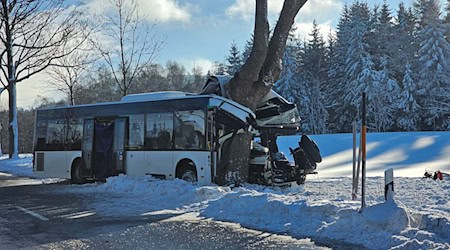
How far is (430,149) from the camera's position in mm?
31625

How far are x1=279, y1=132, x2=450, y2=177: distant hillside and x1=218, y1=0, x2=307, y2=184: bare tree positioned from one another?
8.11m

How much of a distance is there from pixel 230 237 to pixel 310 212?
1903 mm

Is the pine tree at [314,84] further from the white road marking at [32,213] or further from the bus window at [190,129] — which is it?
the white road marking at [32,213]

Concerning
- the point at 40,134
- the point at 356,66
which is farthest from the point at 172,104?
the point at 356,66

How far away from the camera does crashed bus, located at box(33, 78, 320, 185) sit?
571 inches

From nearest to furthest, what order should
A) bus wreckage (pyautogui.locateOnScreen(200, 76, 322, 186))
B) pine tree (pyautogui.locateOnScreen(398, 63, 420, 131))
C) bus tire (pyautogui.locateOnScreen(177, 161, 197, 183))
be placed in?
bus tire (pyautogui.locateOnScreen(177, 161, 197, 183)) → bus wreckage (pyautogui.locateOnScreen(200, 76, 322, 186)) → pine tree (pyautogui.locateOnScreen(398, 63, 420, 131))

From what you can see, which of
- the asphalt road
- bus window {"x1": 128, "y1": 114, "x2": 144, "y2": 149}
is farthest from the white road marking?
bus window {"x1": 128, "y1": 114, "x2": 144, "y2": 149}

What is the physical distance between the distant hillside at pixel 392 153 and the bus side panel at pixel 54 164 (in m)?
11.3

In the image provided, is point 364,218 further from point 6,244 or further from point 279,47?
point 279,47

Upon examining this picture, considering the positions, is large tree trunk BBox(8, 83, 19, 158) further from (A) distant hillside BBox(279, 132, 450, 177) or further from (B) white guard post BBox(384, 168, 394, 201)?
(B) white guard post BBox(384, 168, 394, 201)

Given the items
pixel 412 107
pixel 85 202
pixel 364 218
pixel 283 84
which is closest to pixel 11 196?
pixel 85 202

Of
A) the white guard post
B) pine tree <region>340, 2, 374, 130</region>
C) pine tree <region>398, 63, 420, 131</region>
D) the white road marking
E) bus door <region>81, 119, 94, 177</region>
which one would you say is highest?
pine tree <region>340, 2, 374, 130</region>

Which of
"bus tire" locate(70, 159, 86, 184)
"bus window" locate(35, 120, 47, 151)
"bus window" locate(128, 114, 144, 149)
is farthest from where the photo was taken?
"bus window" locate(35, 120, 47, 151)

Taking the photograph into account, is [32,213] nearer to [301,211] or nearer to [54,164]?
[301,211]
